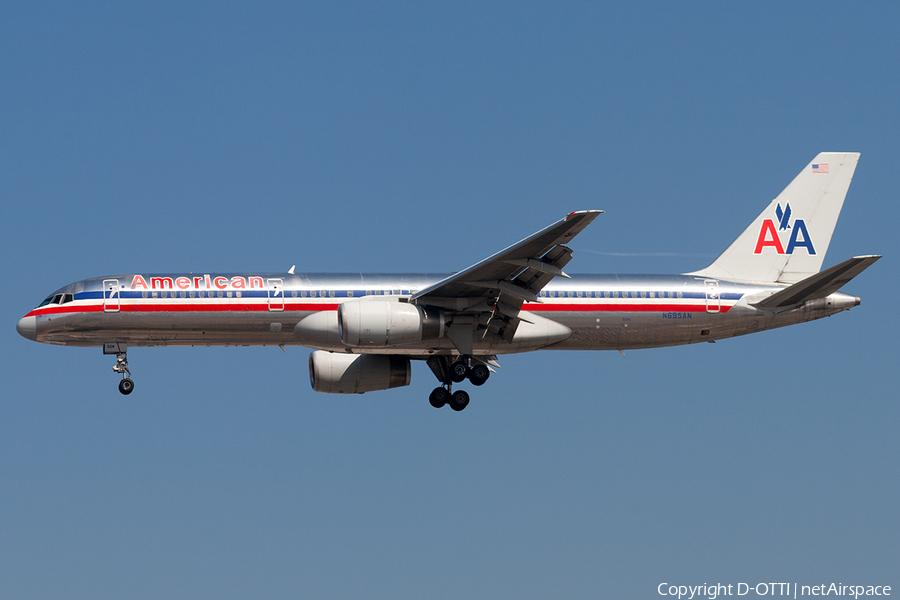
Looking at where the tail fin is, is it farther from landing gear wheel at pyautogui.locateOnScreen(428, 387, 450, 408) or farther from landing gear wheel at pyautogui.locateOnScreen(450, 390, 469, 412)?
landing gear wheel at pyautogui.locateOnScreen(428, 387, 450, 408)

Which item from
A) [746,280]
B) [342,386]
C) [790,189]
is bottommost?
[342,386]

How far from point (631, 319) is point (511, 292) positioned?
18.6 ft

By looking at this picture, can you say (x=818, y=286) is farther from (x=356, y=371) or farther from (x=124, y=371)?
(x=124, y=371)

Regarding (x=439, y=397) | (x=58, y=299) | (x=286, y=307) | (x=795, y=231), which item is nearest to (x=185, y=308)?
(x=286, y=307)

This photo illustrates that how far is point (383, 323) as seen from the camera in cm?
3834

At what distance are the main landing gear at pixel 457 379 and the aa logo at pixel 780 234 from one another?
482 inches

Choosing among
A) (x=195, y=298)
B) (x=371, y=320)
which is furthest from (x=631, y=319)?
(x=195, y=298)

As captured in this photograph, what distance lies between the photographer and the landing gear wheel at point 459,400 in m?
42.8

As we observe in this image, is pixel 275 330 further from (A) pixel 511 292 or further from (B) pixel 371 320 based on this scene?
(A) pixel 511 292

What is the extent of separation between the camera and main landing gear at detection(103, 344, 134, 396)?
4203cm

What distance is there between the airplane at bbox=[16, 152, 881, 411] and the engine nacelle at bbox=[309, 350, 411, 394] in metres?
0.05

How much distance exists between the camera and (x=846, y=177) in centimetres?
4772

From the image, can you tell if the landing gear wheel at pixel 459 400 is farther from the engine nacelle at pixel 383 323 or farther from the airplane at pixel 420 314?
the engine nacelle at pixel 383 323

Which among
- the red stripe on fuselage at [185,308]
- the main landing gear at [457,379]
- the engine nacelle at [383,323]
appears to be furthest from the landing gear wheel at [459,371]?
the red stripe on fuselage at [185,308]
